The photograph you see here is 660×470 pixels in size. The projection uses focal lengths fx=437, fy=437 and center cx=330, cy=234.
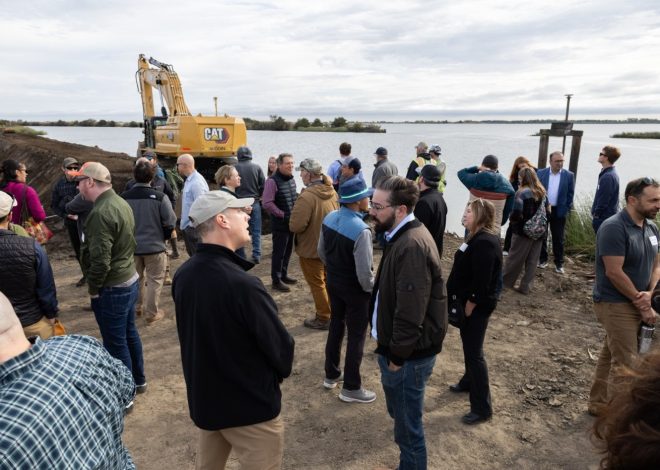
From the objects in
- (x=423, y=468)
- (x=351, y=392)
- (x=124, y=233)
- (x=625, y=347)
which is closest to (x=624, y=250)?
(x=625, y=347)

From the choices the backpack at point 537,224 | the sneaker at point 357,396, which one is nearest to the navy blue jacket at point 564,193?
the backpack at point 537,224

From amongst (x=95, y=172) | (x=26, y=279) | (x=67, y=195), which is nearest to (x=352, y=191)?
(x=95, y=172)

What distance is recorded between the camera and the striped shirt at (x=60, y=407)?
3.92ft

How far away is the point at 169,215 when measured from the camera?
4.68m

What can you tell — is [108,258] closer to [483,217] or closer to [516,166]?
[483,217]

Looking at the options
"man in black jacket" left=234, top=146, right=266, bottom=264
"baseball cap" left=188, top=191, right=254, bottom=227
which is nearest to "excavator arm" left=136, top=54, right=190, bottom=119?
"man in black jacket" left=234, top=146, right=266, bottom=264

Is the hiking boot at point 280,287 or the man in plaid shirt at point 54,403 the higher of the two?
the man in plaid shirt at point 54,403

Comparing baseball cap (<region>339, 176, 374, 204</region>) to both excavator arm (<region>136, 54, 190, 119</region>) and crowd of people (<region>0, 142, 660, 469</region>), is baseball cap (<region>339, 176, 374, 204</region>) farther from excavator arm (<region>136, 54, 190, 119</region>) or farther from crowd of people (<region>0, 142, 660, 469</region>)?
excavator arm (<region>136, 54, 190, 119</region>)

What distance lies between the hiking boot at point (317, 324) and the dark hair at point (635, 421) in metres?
4.15

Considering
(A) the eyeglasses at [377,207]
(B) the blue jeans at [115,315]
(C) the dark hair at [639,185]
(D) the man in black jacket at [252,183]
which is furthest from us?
(D) the man in black jacket at [252,183]

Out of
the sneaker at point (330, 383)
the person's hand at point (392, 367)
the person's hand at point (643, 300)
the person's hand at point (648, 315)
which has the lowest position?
the sneaker at point (330, 383)

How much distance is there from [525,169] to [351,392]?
3891 millimetres

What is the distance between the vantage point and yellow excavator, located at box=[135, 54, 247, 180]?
37.5 feet

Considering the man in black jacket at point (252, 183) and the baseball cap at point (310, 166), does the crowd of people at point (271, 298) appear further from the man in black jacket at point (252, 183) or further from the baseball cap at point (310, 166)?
the man in black jacket at point (252, 183)
